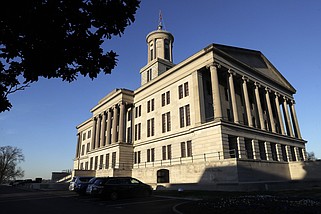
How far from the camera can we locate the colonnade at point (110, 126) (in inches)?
1695

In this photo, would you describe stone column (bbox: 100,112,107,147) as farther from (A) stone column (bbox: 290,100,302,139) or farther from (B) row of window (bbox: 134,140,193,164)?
(A) stone column (bbox: 290,100,302,139)

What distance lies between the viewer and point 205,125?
28.4m

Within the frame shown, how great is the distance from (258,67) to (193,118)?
1738 centimetres

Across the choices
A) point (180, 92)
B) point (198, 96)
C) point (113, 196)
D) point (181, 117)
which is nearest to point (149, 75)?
point (180, 92)

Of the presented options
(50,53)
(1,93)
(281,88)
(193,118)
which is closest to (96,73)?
(50,53)

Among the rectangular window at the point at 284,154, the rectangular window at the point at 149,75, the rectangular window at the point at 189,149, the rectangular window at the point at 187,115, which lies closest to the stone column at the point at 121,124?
the rectangular window at the point at 149,75

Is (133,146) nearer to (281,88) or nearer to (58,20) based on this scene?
(281,88)

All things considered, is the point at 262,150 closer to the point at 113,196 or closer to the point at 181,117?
the point at 181,117

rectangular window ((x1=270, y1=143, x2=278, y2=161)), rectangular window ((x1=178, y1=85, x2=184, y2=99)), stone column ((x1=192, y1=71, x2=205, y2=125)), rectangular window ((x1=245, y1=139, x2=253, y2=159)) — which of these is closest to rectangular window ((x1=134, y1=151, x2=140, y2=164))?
rectangular window ((x1=178, y1=85, x2=184, y2=99))

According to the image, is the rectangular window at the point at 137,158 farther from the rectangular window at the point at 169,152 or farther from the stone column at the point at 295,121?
the stone column at the point at 295,121

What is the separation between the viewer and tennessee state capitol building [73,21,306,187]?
27.0 m

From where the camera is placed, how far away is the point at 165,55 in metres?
52.8

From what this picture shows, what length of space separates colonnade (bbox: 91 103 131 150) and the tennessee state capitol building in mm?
268

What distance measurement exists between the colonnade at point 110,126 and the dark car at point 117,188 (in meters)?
23.0
